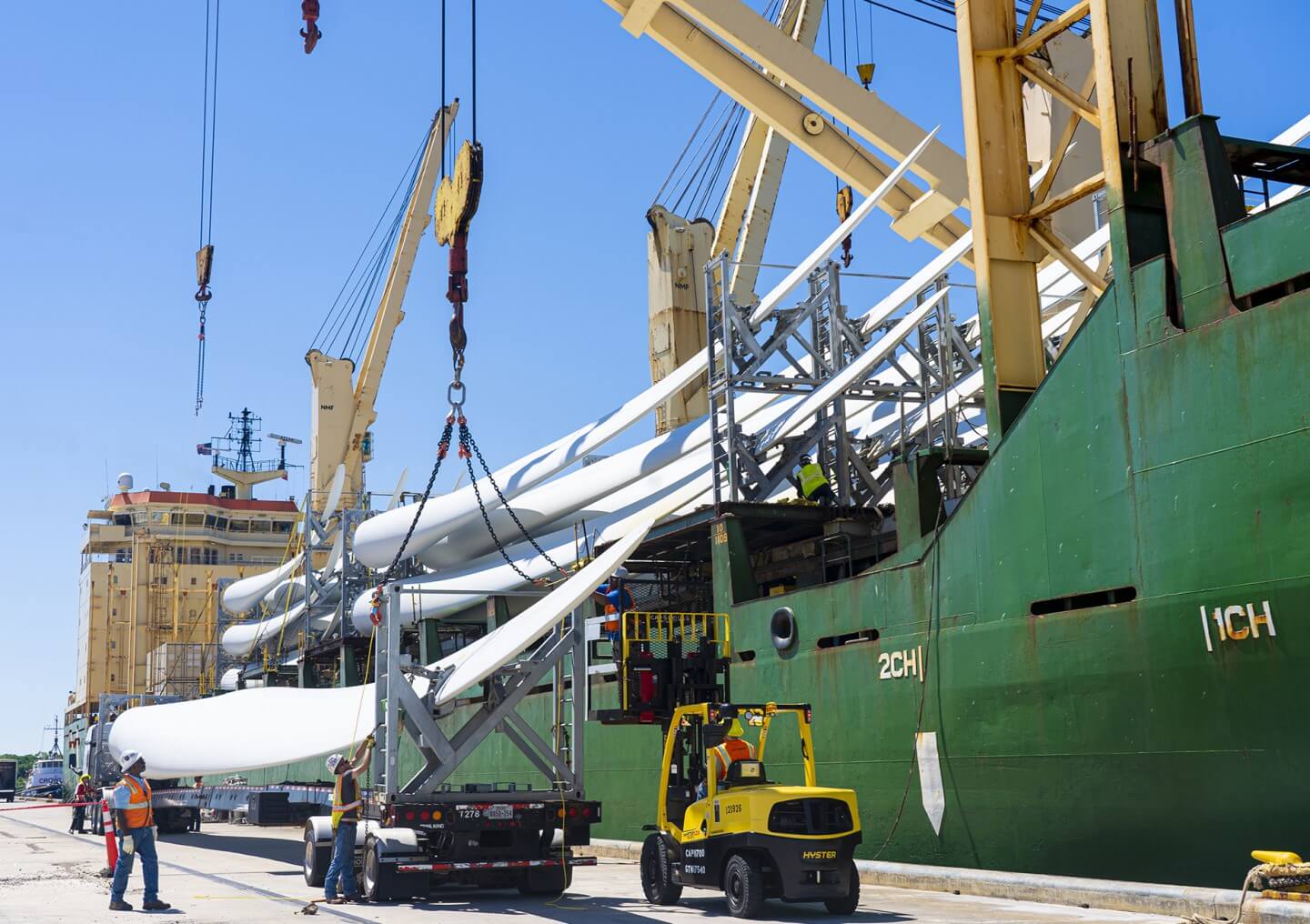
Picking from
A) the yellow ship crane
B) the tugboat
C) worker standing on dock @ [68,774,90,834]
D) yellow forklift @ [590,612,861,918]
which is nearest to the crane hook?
yellow forklift @ [590,612,861,918]

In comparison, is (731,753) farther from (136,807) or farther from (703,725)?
(136,807)

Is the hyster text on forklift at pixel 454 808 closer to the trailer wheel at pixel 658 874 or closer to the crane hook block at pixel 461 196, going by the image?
the trailer wheel at pixel 658 874

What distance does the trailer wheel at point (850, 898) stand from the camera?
1207 centimetres

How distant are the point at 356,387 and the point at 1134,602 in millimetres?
40279

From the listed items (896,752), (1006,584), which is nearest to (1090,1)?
(1006,584)

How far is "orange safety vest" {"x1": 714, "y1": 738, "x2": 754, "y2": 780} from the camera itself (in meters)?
12.9

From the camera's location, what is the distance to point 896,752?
49.9ft

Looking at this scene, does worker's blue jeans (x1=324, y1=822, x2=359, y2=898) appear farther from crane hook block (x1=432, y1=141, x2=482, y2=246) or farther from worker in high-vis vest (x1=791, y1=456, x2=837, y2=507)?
worker in high-vis vest (x1=791, y1=456, x2=837, y2=507)

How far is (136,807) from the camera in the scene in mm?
13883

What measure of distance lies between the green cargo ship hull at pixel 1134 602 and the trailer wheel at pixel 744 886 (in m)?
2.99

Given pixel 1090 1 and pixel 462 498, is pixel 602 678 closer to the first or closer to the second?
pixel 462 498

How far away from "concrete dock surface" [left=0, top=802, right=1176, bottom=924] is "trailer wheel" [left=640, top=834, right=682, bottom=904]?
0.44 feet

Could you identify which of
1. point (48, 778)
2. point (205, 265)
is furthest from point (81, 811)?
point (48, 778)

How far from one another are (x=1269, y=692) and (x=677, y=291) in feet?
73.2
